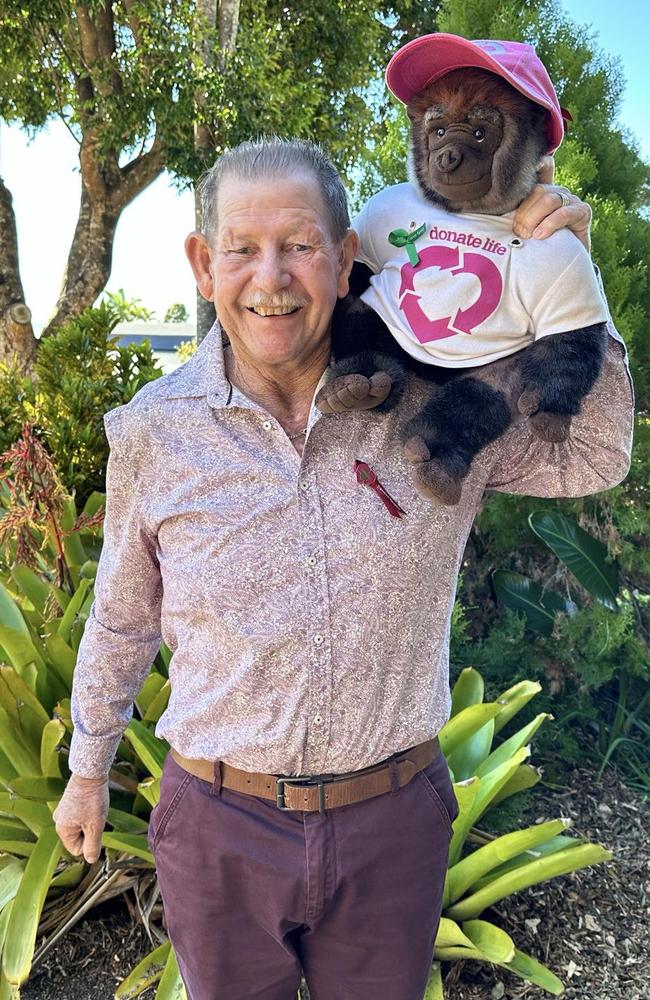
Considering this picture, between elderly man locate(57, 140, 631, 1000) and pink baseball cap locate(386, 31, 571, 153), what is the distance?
0.55ft

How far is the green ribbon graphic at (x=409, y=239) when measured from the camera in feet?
5.02

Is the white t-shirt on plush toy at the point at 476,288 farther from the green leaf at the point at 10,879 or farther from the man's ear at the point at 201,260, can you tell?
the green leaf at the point at 10,879

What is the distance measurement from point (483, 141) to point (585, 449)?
0.58 metres

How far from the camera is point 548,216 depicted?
1469 millimetres

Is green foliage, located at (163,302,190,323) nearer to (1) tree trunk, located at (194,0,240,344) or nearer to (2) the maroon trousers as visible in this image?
(1) tree trunk, located at (194,0,240,344)

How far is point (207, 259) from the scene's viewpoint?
1.61m

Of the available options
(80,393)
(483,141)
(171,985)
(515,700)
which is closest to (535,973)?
(515,700)

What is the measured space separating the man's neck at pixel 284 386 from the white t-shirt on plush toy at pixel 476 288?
0.55 ft

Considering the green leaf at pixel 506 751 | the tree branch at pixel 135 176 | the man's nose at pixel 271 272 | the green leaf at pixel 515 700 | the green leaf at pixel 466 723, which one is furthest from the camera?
the tree branch at pixel 135 176

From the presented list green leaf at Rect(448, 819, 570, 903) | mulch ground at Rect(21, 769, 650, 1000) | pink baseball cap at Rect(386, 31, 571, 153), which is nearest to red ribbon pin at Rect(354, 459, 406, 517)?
pink baseball cap at Rect(386, 31, 571, 153)

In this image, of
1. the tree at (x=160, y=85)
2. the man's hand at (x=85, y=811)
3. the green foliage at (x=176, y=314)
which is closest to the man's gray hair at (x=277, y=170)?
the man's hand at (x=85, y=811)

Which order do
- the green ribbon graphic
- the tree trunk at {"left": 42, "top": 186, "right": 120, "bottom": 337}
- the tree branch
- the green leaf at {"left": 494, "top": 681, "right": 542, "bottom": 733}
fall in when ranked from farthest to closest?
1. the tree trunk at {"left": 42, "top": 186, "right": 120, "bottom": 337}
2. the tree branch
3. the green leaf at {"left": 494, "top": 681, "right": 542, "bottom": 733}
4. the green ribbon graphic

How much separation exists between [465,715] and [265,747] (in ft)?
4.50

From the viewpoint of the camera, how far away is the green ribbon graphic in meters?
1.53
